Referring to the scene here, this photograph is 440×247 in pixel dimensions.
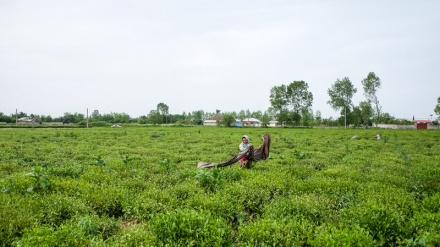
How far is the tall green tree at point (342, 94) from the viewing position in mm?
104506

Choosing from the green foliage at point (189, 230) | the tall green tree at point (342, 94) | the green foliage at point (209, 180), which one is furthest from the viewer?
the tall green tree at point (342, 94)

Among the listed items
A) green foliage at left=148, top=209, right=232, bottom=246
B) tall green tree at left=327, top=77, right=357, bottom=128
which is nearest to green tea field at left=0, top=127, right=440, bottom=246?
green foliage at left=148, top=209, right=232, bottom=246

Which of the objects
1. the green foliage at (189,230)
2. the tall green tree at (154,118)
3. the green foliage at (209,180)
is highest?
the tall green tree at (154,118)

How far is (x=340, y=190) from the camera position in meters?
9.66

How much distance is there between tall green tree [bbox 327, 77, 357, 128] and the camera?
343 feet

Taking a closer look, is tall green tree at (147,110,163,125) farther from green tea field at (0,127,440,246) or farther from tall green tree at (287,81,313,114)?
green tea field at (0,127,440,246)

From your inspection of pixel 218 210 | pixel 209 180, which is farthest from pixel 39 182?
pixel 218 210

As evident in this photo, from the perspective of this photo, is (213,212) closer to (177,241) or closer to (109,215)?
(177,241)

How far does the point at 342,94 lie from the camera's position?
105438 millimetres

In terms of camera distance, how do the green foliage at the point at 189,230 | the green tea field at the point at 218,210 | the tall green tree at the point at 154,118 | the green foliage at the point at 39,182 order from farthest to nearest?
the tall green tree at the point at 154,118
the green foliage at the point at 39,182
the green tea field at the point at 218,210
the green foliage at the point at 189,230

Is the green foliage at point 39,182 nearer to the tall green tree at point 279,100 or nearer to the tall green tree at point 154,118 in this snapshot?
the tall green tree at point 279,100

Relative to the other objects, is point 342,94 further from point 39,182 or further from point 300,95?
point 39,182

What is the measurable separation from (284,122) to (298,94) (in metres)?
12.5

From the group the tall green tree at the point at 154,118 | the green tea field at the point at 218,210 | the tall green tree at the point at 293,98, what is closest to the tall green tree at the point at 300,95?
the tall green tree at the point at 293,98
